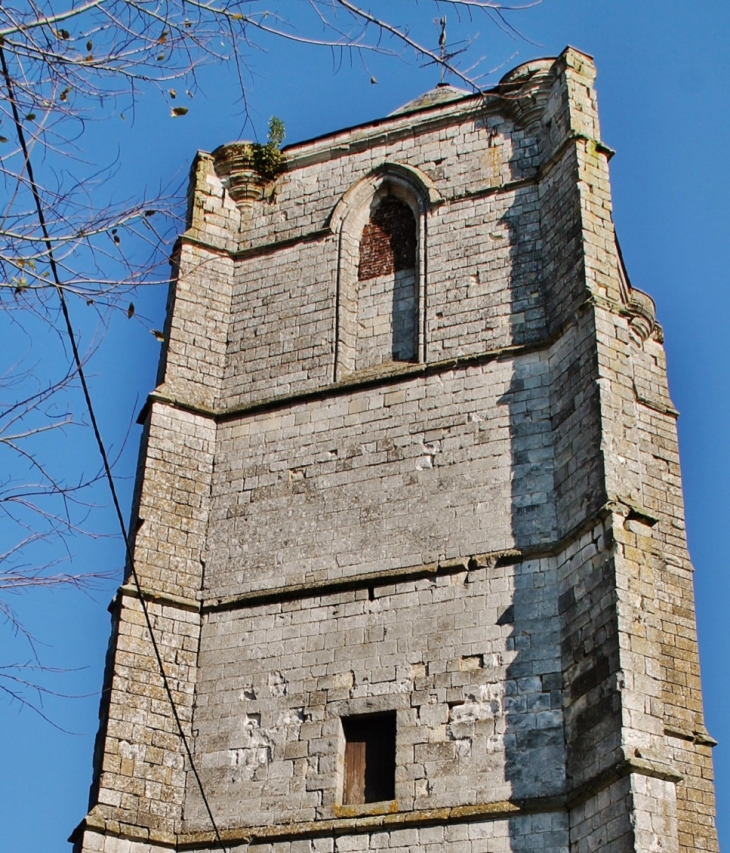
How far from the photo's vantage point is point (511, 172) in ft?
45.9

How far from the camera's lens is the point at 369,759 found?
11.1 meters

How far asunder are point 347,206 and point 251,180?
123 centimetres

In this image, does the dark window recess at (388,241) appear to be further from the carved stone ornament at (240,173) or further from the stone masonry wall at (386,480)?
the stone masonry wall at (386,480)

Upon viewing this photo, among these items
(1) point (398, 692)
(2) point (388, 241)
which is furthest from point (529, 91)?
(1) point (398, 692)

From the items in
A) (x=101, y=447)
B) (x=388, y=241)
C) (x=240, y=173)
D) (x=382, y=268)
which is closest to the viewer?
(x=101, y=447)

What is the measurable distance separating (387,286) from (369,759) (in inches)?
196

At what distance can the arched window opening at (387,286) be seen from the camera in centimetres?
1366

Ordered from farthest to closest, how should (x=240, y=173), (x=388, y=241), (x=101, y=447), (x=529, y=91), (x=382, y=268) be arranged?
(x=240, y=173), (x=388, y=241), (x=382, y=268), (x=529, y=91), (x=101, y=447)

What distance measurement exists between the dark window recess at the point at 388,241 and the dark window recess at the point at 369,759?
15.9 feet

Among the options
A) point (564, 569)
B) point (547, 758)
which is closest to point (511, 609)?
point (564, 569)

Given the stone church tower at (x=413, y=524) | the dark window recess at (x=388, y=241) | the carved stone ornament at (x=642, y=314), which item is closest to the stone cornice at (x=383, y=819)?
the stone church tower at (x=413, y=524)

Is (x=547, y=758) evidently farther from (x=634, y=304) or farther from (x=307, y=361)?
(x=634, y=304)

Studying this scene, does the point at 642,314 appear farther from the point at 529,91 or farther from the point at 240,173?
the point at 240,173

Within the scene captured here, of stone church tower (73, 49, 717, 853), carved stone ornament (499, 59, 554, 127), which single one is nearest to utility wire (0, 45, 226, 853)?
stone church tower (73, 49, 717, 853)
